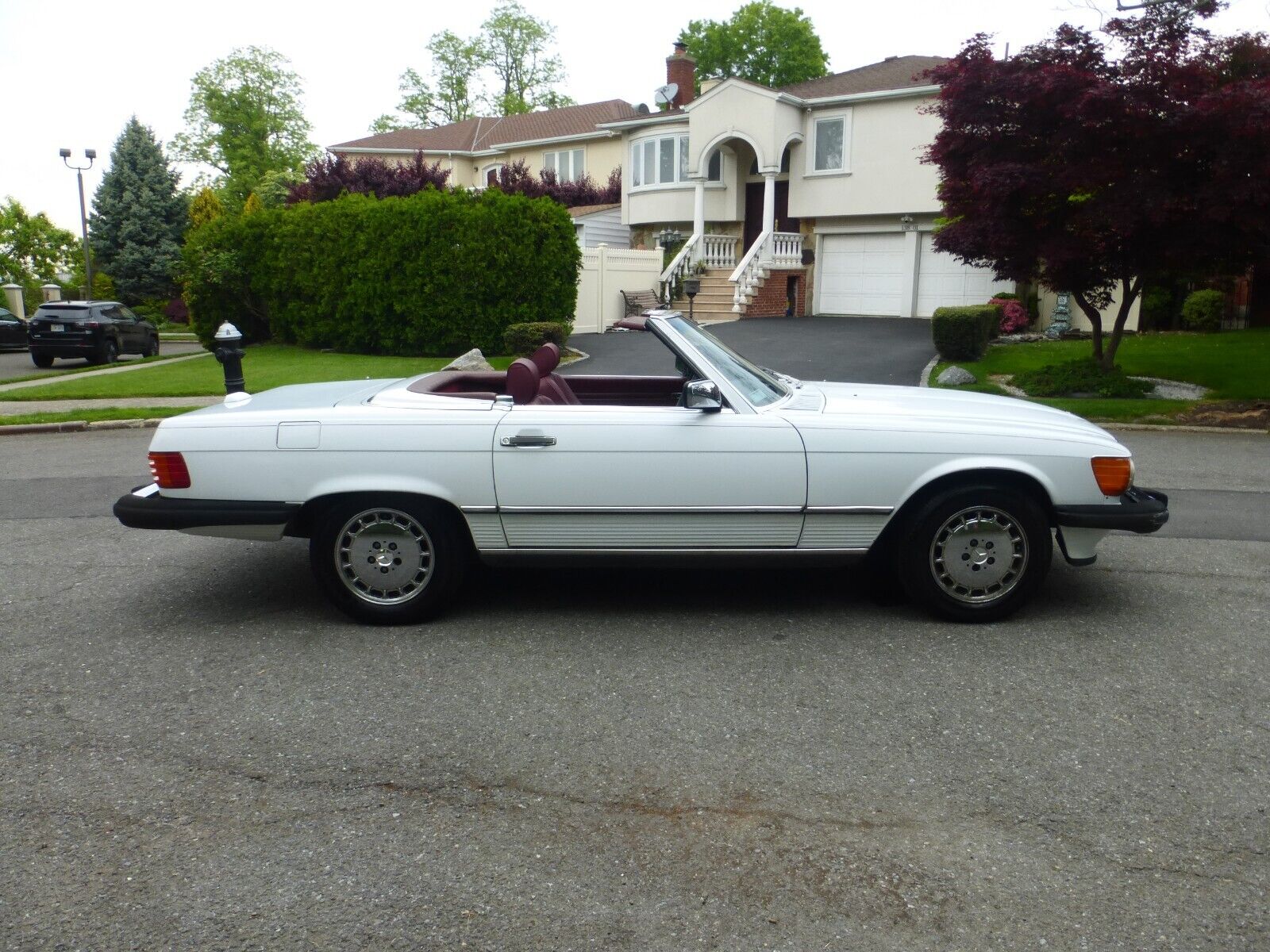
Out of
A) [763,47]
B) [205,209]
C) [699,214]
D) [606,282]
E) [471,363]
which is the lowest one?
[471,363]

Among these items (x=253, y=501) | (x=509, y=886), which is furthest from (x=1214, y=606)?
(x=253, y=501)

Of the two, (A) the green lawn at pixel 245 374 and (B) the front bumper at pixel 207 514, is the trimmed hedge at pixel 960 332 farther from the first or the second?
(B) the front bumper at pixel 207 514

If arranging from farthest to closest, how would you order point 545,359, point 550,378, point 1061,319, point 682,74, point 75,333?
point 682,74 < point 1061,319 < point 75,333 < point 550,378 < point 545,359

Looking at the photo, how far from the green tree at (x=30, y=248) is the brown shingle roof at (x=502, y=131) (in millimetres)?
17688

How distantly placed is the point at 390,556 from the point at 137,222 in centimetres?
4823

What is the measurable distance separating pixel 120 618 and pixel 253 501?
3.79 ft

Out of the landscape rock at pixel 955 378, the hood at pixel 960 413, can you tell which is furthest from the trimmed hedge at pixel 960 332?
the hood at pixel 960 413

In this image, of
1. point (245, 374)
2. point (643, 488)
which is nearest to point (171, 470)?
point (643, 488)

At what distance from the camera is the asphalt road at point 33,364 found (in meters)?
22.7

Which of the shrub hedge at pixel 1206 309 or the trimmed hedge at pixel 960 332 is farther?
the shrub hedge at pixel 1206 309

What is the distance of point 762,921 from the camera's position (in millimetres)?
2830

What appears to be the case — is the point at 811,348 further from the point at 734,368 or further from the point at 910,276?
the point at 734,368

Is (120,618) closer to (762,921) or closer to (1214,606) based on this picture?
(762,921)

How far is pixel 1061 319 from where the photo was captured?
23406 millimetres
